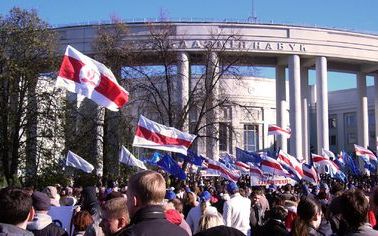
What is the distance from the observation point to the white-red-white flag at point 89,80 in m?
10.9

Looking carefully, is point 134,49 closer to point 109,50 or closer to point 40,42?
point 109,50

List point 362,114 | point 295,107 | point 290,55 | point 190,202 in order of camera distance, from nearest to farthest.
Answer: point 190,202 < point 295,107 < point 290,55 < point 362,114

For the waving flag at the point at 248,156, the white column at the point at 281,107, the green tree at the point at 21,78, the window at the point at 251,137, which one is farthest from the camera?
the window at the point at 251,137

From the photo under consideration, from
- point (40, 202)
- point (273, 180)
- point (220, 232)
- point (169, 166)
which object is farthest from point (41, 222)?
point (273, 180)

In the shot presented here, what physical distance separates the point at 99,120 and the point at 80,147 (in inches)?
119

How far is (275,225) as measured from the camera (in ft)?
22.3

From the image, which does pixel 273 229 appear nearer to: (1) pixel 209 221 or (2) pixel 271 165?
(1) pixel 209 221

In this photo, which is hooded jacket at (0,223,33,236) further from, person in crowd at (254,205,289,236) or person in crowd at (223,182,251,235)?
person in crowd at (223,182,251,235)

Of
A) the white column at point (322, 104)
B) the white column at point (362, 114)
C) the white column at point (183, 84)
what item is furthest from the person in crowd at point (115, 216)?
the white column at point (362, 114)

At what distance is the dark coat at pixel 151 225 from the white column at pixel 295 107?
165ft

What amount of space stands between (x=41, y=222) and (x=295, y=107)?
48.8 m

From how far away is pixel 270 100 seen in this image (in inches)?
3093

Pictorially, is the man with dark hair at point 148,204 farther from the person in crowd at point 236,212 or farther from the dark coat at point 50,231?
the person in crowd at point 236,212

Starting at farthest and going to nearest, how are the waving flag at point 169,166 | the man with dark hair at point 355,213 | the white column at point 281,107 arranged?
the white column at point 281,107
the waving flag at point 169,166
the man with dark hair at point 355,213
